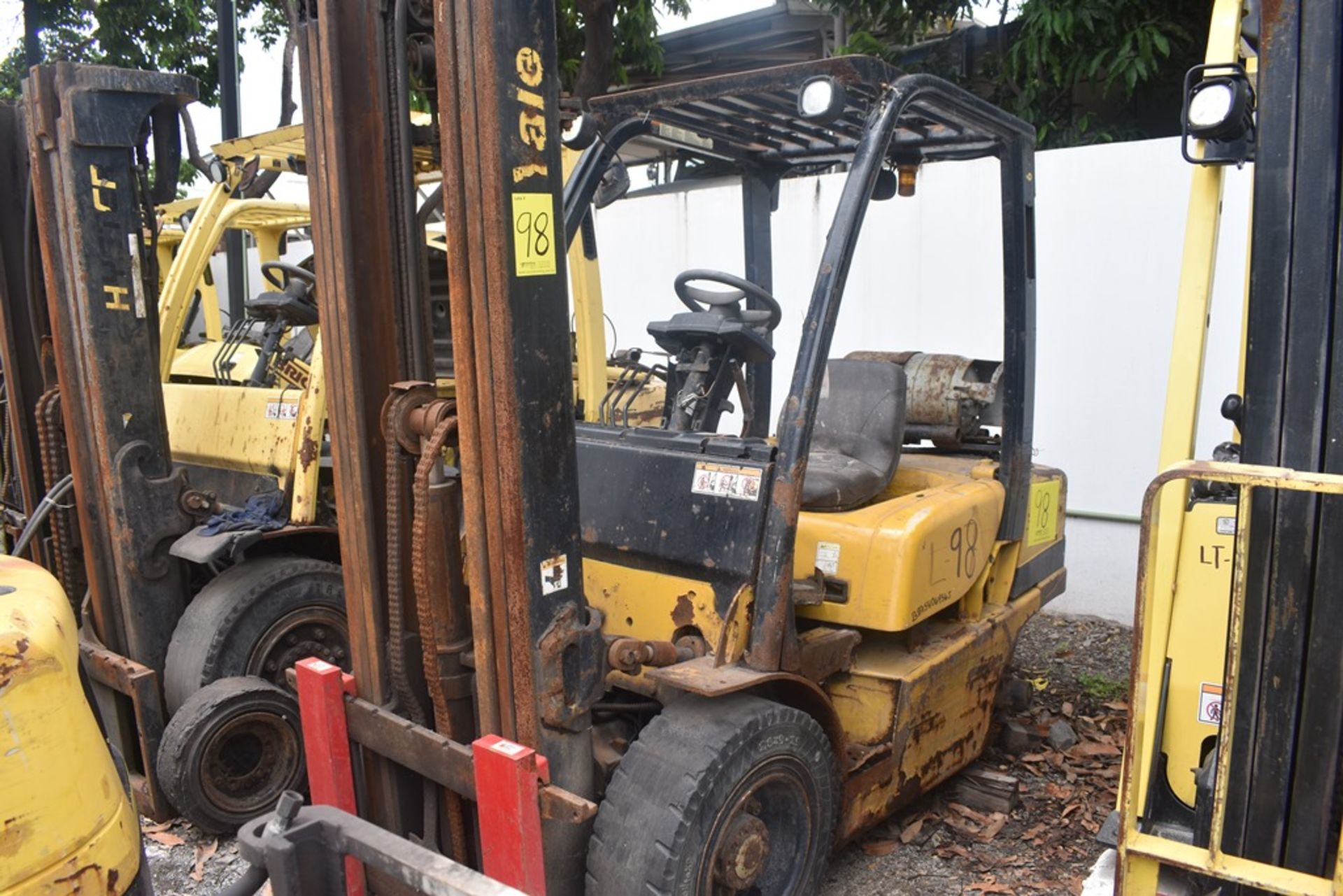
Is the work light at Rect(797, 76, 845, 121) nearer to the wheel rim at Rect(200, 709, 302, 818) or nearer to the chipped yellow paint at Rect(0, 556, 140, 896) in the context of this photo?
the chipped yellow paint at Rect(0, 556, 140, 896)

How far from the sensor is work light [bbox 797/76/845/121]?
289cm

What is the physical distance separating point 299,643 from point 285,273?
209 centimetres

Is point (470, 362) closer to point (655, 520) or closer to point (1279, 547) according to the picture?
point (655, 520)

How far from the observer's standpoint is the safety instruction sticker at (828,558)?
3.43m

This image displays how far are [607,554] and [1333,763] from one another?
2.04m

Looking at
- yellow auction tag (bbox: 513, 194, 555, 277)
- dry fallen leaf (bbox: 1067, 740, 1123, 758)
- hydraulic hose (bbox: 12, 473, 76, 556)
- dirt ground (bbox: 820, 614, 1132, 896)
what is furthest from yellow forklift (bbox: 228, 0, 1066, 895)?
hydraulic hose (bbox: 12, 473, 76, 556)

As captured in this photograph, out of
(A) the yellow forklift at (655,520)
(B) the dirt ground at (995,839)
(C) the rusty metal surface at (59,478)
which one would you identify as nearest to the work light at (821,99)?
(A) the yellow forklift at (655,520)

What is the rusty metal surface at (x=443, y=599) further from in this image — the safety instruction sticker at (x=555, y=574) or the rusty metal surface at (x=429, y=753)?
the safety instruction sticker at (x=555, y=574)

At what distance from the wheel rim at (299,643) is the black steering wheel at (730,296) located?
2010 millimetres

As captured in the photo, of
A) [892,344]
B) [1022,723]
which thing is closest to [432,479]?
[1022,723]

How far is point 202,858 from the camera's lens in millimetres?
3959

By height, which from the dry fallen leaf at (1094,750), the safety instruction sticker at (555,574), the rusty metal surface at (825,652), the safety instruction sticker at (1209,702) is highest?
the safety instruction sticker at (555,574)

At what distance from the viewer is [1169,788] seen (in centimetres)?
253

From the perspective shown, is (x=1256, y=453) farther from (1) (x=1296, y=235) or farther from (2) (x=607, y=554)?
(2) (x=607, y=554)
